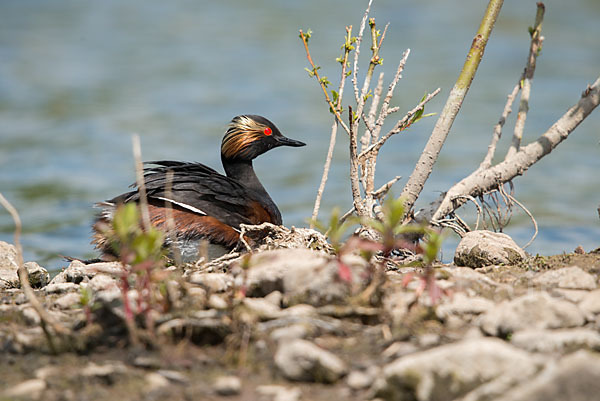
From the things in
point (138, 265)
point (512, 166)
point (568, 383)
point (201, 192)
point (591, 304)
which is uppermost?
point (512, 166)

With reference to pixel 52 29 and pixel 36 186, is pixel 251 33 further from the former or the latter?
pixel 36 186

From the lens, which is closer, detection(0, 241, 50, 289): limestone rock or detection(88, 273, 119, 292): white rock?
detection(88, 273, 119, 292): white rock

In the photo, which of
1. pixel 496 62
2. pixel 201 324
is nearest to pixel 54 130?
pixel 496 62

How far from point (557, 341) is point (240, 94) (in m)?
14.2

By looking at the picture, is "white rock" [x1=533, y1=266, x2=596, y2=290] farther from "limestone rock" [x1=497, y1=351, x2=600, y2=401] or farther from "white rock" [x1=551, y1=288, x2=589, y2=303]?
"limestone rock" [x1=497, y1=351, x2=600, y2=401]

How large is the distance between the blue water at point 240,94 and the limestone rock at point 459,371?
234 inches

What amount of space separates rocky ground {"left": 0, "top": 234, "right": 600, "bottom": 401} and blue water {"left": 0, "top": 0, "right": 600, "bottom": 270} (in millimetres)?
4885

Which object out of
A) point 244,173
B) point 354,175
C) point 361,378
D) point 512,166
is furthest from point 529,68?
point 361,378

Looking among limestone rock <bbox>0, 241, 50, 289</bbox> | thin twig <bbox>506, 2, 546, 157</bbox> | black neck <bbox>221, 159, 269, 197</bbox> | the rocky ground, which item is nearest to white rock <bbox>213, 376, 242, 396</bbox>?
the rocky ground

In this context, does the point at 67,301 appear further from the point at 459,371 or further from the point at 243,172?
the point at 243,172

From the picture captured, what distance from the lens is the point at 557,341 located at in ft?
11.1

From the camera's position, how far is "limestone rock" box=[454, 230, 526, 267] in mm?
5430

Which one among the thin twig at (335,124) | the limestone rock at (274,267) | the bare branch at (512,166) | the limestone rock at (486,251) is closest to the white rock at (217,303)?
the limestone rock at (274,267)

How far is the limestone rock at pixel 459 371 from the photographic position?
312cm
